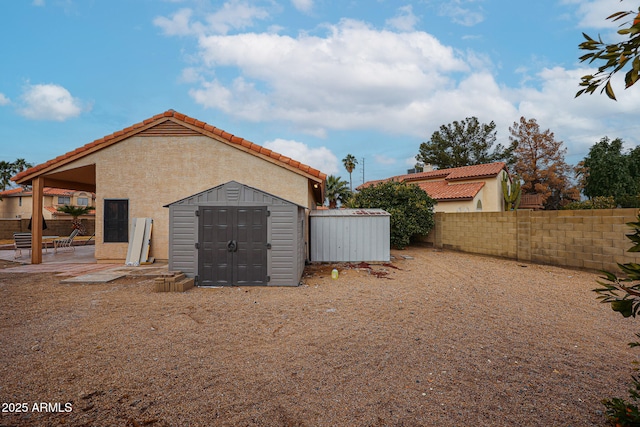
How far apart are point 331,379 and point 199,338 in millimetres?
2092

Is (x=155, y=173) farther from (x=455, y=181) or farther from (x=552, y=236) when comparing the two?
(x=455, y=181)

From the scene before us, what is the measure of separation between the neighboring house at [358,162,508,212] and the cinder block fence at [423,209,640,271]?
7104mm

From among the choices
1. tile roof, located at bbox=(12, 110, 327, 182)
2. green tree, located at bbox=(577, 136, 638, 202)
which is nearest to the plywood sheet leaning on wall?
tile roof, located at bbox=(12, 110, 327, 182)

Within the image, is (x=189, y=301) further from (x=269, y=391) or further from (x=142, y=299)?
(x=269, y=391)

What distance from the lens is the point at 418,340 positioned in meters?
4.24

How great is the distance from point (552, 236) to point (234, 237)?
9.82 meters

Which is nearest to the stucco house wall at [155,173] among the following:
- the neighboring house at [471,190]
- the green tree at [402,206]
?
the green tree at [402,206]

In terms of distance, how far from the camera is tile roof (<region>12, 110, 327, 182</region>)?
32.8 feet

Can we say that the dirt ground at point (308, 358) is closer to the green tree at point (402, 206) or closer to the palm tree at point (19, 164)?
the green tree at point (402, 206)

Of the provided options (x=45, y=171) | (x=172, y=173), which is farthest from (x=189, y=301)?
(x=45, y=171)

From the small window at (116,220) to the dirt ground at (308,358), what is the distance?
3.60 meters

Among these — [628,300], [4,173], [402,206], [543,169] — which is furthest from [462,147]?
[4,173]

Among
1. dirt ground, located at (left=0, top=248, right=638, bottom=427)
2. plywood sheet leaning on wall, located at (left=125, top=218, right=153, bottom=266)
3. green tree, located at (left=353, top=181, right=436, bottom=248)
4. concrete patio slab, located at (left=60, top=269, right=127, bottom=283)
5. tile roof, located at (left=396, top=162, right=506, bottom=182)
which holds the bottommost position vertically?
dirt ground, located at (left=0, top=248, right=638, bottom=427)

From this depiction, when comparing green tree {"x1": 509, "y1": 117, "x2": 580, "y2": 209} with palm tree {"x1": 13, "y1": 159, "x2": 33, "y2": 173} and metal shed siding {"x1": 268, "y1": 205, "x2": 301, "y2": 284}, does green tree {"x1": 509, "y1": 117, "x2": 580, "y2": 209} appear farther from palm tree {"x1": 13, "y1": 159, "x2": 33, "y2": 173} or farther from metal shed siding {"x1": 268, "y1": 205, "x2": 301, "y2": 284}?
palm tree {"x1": 13, "y1": 159, "x2": 33, "y2": 173}
